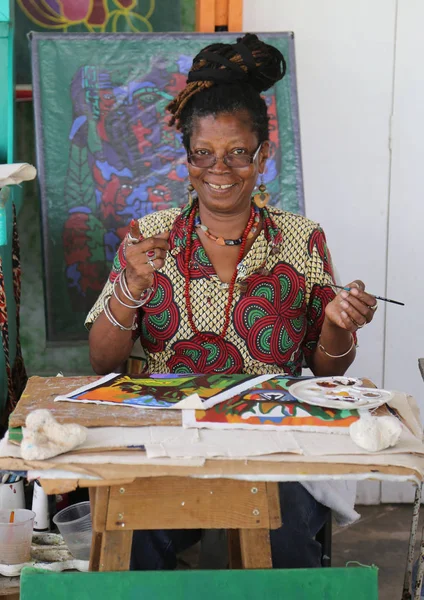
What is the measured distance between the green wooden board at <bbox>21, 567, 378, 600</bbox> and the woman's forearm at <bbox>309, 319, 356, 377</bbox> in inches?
29.0

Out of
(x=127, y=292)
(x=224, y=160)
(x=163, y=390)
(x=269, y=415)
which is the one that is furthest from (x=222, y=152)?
(x=269, y=415)

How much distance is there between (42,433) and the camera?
1.37m

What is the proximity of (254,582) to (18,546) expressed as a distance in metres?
0.91

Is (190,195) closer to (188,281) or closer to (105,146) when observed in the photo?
(188,281)

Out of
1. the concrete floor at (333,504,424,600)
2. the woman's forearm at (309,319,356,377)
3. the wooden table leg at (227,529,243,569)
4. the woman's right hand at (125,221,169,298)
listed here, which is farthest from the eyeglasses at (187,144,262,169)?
the concrete floor at (333,504,424,600)

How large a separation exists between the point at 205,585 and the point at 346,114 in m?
2.13

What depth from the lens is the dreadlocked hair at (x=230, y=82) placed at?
2182 mm

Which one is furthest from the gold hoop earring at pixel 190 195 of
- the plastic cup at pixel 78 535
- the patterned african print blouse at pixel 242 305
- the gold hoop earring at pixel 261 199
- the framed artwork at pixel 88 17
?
the framed artwork at pixel 88 17

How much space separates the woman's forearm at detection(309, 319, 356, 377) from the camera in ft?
6.89

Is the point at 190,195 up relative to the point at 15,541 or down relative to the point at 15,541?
up

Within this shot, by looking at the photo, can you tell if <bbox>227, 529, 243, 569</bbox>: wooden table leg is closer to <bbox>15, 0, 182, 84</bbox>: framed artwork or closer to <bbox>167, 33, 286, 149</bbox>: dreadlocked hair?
<bbox>167, 33, 286, 149</bbox>: dreadlocked hair

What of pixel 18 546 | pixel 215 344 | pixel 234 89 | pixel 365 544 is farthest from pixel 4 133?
pixel 365 544

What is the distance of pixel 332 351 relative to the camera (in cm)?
215

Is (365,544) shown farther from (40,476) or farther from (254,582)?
(40,476)
